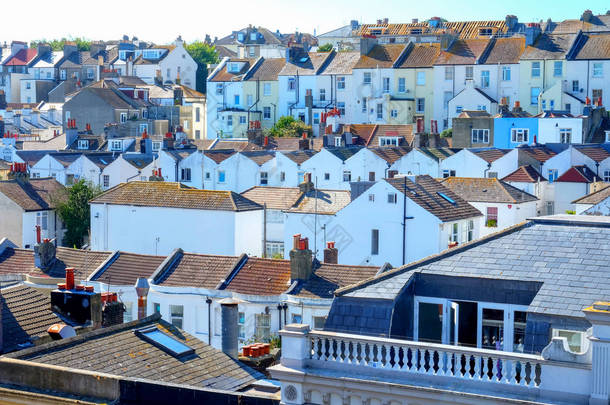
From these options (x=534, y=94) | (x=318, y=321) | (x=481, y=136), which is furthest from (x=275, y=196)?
(x=534, y=94)

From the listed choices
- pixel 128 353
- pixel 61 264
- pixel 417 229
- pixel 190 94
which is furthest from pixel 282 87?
pixel 128 353

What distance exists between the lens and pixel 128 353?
1970 cm

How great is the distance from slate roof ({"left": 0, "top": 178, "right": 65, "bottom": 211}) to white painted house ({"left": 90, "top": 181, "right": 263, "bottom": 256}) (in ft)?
23.9

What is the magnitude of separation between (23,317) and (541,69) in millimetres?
66929

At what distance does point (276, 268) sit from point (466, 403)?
881 inches

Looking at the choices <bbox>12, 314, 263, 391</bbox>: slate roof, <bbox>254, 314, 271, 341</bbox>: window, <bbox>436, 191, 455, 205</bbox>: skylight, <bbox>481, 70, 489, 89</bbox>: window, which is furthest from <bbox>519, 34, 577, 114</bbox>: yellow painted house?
<bbox>12, 314, 263, 391</bbox>: slate roof

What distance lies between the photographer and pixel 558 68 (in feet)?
274

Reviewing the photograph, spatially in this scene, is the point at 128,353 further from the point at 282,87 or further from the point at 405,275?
the point at 282,87

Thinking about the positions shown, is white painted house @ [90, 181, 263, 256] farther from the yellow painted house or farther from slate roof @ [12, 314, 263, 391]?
the yellow painted house

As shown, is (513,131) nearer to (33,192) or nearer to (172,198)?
(172,198)

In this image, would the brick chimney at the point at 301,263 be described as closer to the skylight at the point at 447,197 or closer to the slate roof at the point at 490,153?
the skylight at the point at 447,197

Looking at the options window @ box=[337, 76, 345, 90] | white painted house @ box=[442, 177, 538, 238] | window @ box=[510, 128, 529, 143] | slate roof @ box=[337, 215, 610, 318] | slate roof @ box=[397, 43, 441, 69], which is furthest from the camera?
window @ box=[337, 76, 345, 90]

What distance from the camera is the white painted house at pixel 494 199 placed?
2154 inches

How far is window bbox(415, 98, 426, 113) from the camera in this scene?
294 ft
